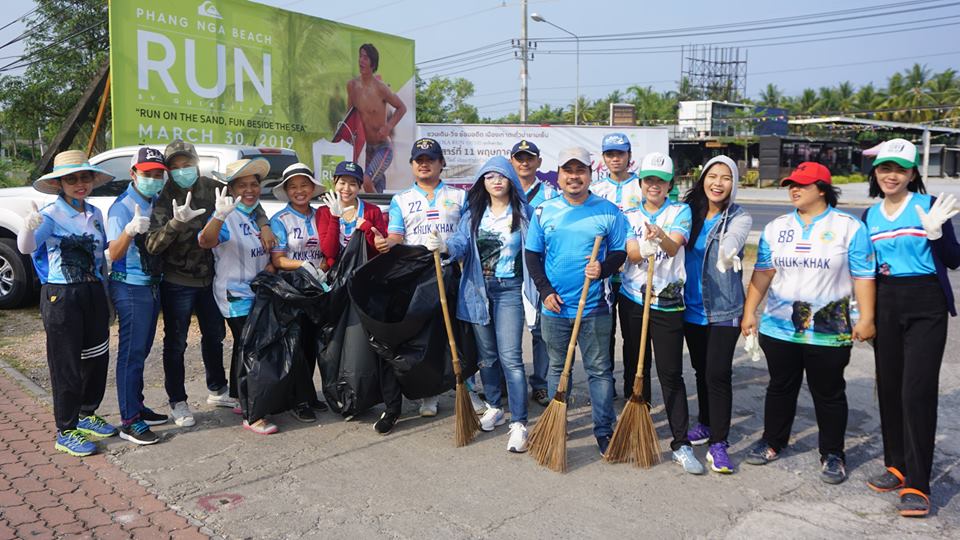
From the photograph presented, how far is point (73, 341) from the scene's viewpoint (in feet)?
14.6

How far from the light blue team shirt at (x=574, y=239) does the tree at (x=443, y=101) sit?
39635mm

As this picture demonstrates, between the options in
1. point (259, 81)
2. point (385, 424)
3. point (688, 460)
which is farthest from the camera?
point (259, 81)

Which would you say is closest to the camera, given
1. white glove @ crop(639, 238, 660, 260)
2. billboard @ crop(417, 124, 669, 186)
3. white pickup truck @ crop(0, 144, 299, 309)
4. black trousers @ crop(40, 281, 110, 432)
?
white glove @ crop(639, 238, 660, 260)

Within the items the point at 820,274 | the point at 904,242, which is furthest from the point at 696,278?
the point at 904,242

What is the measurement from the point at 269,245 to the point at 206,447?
137 cm

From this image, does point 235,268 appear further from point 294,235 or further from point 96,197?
point 96,197

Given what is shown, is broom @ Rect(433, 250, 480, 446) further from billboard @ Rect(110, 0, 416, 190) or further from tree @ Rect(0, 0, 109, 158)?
tree @ Rect(0, 0, 109, 158)

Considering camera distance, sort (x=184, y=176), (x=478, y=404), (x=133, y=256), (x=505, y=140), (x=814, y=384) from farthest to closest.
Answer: (x=505, y=140) → (x=478, y=404) → (x=184, y=176) → (x=133, y=256) → (x=814, y=384)

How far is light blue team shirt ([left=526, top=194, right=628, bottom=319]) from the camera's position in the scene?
4.30 m

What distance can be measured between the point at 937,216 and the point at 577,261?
1.82m

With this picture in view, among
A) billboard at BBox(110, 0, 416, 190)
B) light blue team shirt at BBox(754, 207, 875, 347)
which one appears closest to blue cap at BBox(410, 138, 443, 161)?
light blue team shirt at BBox(754, 207, 875, 347)

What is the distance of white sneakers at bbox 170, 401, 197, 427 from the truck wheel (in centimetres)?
452

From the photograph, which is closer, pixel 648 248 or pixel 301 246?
pixel 648 248

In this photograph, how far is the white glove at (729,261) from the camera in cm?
418
